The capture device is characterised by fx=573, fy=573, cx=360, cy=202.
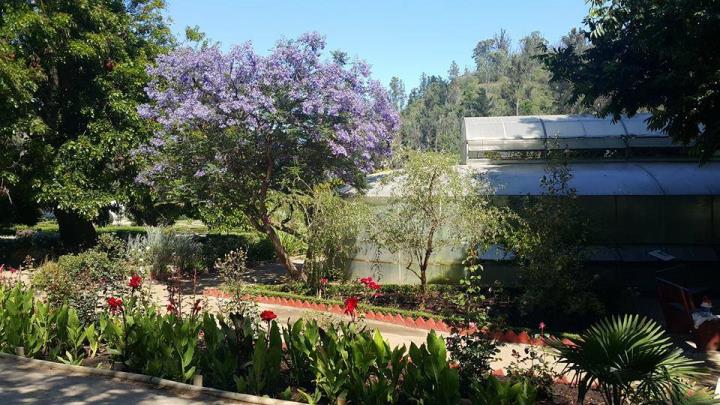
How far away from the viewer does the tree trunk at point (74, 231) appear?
18125 mm

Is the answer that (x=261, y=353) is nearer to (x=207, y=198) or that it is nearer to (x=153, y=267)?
(x=207, y=198)

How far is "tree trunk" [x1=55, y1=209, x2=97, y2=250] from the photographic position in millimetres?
18125

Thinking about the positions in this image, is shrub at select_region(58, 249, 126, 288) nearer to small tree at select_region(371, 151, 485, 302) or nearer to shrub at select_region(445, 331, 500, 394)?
small tree at select_region(371, 151, 485, 302)

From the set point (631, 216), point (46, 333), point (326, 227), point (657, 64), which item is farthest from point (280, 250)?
point (657, 64)

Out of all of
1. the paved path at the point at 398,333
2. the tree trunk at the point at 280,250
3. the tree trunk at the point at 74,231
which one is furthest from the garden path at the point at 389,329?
the tree trunk at the point at 74,231

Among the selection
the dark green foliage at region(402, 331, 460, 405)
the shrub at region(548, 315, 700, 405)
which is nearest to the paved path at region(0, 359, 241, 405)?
the dark green foliage at region(402, 331, 460, 405)

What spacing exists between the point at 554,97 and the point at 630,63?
65742 millimetres

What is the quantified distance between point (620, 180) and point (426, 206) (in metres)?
5.67

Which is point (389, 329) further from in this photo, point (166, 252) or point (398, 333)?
point (166, 252)

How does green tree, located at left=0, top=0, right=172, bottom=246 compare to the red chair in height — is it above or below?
above

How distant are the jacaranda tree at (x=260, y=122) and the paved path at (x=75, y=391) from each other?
618 centimetres

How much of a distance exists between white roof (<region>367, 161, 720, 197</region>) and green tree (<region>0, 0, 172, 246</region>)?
23.5 ft

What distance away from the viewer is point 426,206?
10680 millimetres

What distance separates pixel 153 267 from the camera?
1490cm
